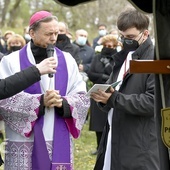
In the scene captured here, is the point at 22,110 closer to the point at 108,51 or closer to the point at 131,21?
the point at 131,21

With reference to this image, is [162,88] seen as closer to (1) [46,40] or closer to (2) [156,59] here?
(2) [156,59]

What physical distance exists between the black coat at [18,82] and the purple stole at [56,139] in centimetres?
32

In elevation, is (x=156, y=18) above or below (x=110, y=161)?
above

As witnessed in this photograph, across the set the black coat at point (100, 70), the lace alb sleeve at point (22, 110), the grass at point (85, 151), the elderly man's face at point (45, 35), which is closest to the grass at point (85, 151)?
the grass at point (85, 151)

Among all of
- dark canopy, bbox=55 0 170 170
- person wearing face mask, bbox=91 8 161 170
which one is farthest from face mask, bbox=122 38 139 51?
dark canopy, bbox=55 0 170 170

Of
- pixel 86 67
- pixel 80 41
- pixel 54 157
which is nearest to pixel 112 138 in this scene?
pixel 54 157

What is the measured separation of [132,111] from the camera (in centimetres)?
498

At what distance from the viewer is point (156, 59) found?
3.33 metres

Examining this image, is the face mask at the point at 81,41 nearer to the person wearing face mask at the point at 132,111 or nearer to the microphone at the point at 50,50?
the microphone at the point at 50,50

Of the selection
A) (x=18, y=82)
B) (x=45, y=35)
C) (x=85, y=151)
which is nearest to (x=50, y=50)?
(x=45, y=35)

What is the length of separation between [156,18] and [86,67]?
914 cm

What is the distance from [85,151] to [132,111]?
5.55 metres

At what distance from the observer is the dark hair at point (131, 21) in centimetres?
516

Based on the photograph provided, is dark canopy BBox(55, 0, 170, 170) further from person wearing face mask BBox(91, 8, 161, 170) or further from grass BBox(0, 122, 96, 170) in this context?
grass BBox(0, 122, 96, 170)
